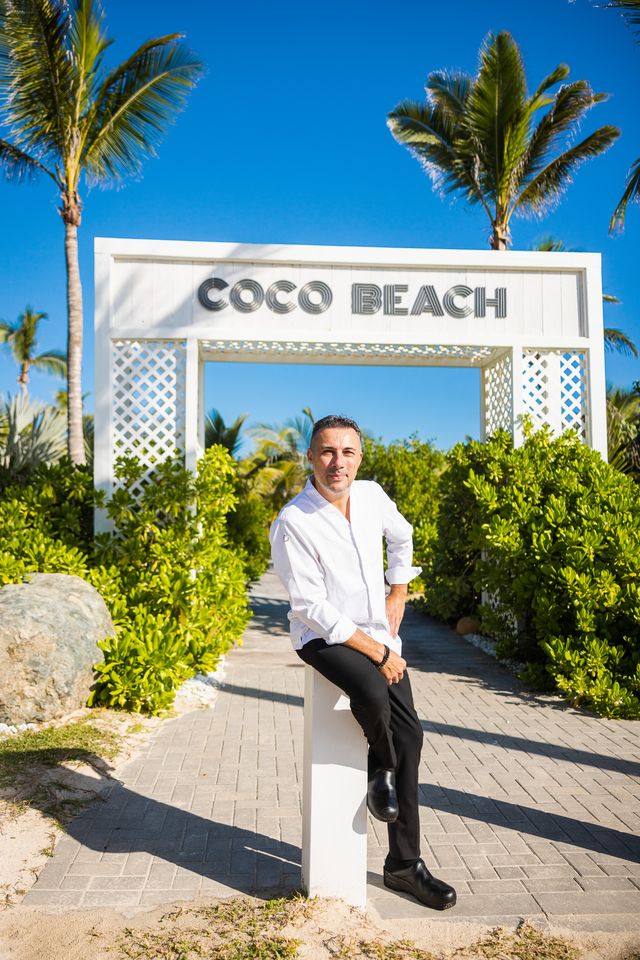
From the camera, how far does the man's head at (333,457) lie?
303 cm

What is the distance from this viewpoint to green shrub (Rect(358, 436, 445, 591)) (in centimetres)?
1480

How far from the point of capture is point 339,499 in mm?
3090

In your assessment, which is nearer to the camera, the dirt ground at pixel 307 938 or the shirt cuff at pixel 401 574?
the dirt ground at pixel 307 938

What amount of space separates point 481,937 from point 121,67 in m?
12.7

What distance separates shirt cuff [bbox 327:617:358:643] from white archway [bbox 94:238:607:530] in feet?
18.1

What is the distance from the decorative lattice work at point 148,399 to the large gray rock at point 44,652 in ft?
7.98

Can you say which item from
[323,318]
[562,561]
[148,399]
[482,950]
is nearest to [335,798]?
[482,950]

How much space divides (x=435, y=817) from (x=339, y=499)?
2.11 metres

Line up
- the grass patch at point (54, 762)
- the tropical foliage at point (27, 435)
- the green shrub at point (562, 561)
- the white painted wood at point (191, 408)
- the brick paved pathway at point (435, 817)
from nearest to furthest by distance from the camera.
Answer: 1. the brick paved pathway at point (435, 817)
2. the grass patch at point (54, 762)
3. the green shrub at point (562, 561)
4. the white painted wood at point (191, 408)
5. the tropical foliage at point (27, 435)

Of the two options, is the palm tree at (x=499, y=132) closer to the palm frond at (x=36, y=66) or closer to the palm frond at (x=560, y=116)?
the palm frond at (x=560, y=116)

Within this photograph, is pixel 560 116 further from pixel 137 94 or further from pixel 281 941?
pixel 281 941

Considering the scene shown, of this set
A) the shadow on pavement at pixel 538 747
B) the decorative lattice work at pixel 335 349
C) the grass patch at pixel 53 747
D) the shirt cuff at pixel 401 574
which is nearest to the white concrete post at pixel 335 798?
the shirt cuff at pixel 401 574

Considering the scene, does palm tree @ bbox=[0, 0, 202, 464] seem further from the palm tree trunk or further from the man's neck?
the man's neck

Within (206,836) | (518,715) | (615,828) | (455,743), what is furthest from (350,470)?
(518,715)
